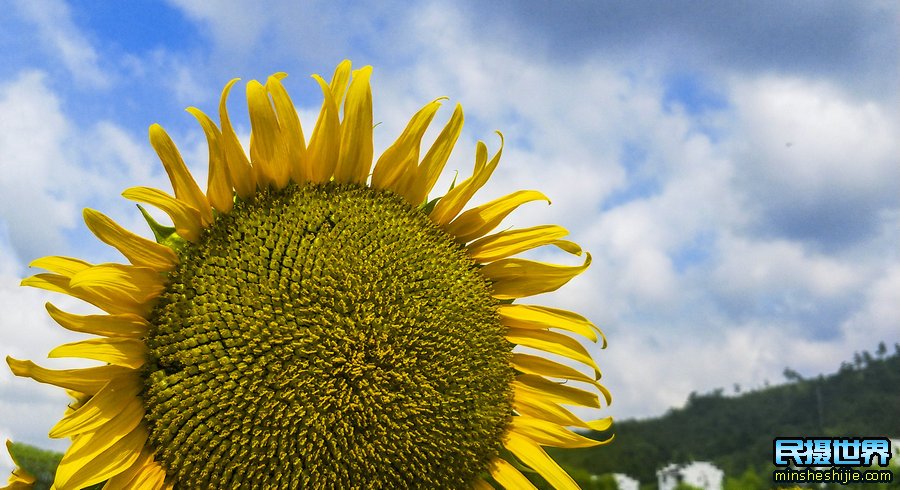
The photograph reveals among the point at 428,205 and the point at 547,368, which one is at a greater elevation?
the point at 428,205

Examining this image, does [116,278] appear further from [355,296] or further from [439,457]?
[439,457]

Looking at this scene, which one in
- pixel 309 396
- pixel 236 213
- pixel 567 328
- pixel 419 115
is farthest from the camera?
pixel 567 328

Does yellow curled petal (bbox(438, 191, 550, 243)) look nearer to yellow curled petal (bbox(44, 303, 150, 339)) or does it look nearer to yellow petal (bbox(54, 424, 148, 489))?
yellow curled petal (bbox(44, 303, 150, 339))

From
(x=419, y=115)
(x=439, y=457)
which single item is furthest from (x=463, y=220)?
(x=439, y=457)

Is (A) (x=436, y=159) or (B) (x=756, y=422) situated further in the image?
(B) (x=756, y=422)

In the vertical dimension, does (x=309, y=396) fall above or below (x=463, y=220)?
below

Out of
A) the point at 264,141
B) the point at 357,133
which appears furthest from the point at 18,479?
the point at 357,133

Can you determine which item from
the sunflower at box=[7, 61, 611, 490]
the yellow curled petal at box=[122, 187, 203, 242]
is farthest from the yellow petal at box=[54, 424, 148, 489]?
the yellow curled petal at box=[122, 187, 203, 242]

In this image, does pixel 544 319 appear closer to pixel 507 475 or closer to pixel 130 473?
pixel 507 475
